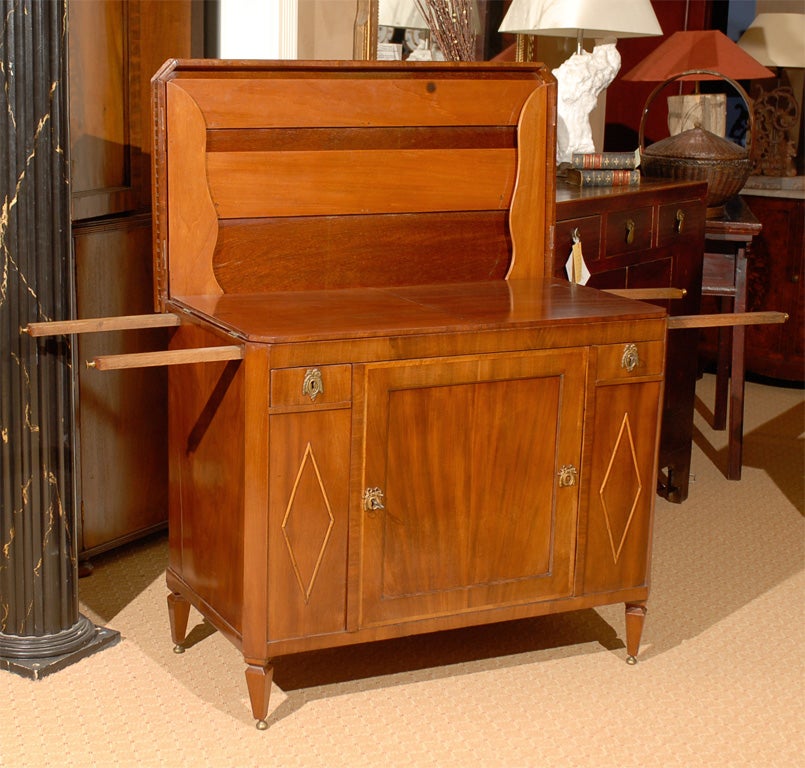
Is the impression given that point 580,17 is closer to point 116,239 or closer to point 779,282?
point 116,239

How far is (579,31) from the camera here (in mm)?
3758

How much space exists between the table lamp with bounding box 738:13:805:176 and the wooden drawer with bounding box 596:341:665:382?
2.81 metres

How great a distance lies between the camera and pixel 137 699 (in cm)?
264

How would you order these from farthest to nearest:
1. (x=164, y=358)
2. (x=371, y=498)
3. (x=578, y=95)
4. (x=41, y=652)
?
(x=578, y=95) → (x=41, y=652) → (x=371, y=498) → (x=164, y=358)

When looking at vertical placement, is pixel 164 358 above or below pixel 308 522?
above

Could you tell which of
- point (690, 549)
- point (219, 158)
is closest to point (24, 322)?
point (219, 158)

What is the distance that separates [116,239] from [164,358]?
1000 millimetres

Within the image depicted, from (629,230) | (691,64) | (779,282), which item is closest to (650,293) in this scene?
(629,230)

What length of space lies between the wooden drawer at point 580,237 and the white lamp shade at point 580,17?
2.06 feet

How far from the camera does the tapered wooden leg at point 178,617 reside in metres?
2.82

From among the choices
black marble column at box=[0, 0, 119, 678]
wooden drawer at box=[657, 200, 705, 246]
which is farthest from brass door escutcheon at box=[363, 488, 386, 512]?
wooden drawer at box=[657, 200, 705, 246]

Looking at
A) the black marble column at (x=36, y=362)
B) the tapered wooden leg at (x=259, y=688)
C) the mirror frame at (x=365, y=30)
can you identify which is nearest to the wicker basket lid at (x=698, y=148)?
the mirror frame at (x=365, y=30)

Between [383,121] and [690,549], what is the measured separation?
1575mm

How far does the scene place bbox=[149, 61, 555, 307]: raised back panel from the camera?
8.40ft
